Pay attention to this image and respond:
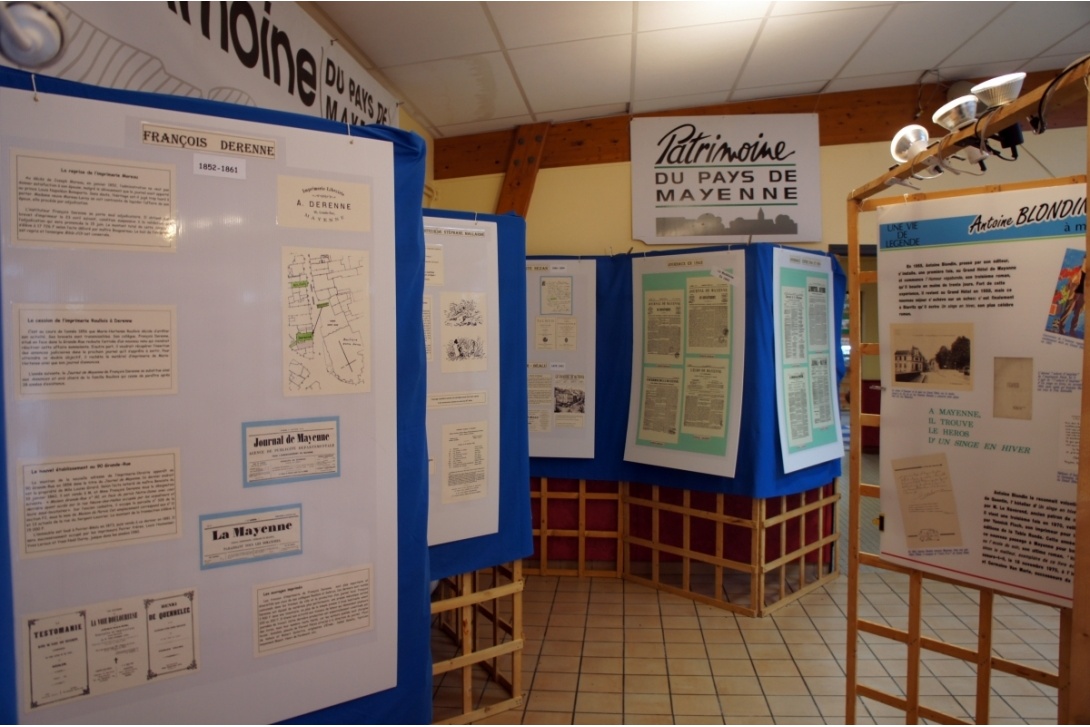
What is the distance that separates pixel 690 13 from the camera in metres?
3.11

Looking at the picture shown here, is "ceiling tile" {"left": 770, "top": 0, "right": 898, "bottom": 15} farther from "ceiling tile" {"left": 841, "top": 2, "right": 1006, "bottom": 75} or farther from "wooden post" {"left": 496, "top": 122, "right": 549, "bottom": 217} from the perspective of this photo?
"wooden post" {"left": 496, "top": 122, "right": 549, "bottom": 217}

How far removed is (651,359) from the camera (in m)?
3.89

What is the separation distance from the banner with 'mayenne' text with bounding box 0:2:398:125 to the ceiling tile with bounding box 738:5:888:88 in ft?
7.73

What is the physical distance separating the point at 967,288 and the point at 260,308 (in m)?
2.08

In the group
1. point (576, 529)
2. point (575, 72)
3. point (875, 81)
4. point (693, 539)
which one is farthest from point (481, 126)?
point (693, 539)

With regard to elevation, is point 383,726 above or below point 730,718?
above

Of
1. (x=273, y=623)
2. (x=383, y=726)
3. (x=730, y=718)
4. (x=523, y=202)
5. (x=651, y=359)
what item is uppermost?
(x=523, y=202)

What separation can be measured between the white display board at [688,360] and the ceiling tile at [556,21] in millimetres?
1362

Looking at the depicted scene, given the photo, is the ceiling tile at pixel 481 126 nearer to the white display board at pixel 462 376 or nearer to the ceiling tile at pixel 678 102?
the ceiling tile at pixel 678 102

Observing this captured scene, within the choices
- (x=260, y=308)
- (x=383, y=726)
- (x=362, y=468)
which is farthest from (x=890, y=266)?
(x=383, y=726)

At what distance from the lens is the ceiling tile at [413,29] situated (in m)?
2.88

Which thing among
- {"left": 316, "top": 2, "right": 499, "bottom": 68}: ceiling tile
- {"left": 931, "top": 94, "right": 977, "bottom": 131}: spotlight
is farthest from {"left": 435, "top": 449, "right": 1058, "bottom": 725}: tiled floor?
{"left": 316, "top": 2, "right": 499, "bottom": 68}: ceiling tile

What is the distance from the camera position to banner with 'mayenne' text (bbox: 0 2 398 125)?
1757 millimetres

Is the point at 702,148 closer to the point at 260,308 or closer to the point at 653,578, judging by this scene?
the point at 653,578
